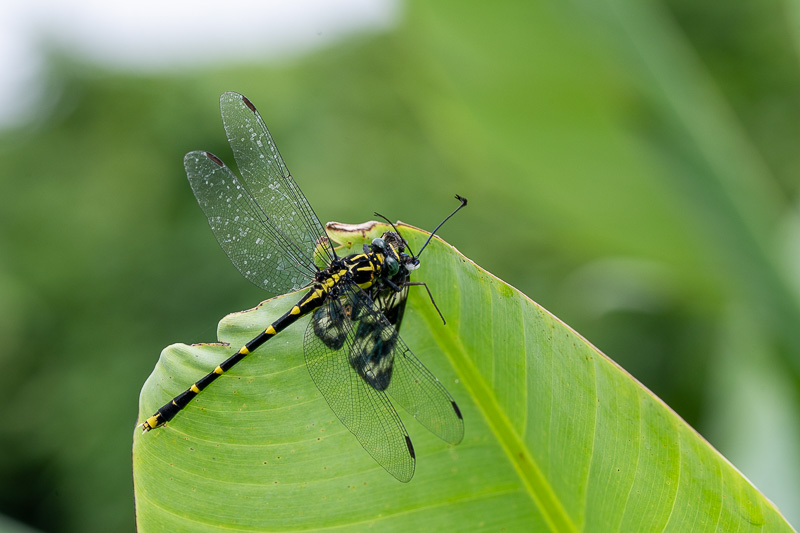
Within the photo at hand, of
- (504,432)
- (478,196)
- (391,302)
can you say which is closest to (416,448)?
(504,432)

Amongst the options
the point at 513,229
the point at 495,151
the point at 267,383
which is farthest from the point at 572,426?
the point at 513,229

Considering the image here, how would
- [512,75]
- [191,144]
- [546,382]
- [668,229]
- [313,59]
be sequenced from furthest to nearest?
[313,59], [191,144], [668,229], [512,75], [546,382]

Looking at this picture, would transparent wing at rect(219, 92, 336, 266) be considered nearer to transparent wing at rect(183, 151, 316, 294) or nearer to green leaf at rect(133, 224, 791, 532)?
transparent wing at rect(183, 151, 316, 294)

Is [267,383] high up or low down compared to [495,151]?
up

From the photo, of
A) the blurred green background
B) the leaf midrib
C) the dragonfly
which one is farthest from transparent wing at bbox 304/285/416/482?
the blurred green background

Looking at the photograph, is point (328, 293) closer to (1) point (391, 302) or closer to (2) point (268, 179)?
(1) point (391, 302)

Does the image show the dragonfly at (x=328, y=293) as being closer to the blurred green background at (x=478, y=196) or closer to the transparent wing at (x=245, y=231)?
the transparent wing at (x=245, y=231)

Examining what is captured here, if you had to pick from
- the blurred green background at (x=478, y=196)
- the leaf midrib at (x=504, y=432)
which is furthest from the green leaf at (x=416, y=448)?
the blurred green background at (x=478, y=196)

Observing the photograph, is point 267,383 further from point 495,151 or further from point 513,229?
point 513,229
